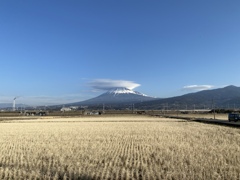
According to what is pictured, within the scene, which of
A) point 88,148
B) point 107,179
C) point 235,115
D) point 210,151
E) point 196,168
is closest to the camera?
point 107,179

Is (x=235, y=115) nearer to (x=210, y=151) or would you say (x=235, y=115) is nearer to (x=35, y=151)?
(x=210, y=151)

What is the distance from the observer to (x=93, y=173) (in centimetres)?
1173

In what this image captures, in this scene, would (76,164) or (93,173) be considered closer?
(93,173)

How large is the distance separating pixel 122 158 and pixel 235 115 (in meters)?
47.3

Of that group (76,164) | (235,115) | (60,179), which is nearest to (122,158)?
(76,164)

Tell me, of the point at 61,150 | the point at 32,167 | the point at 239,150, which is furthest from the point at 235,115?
the point at 32,167

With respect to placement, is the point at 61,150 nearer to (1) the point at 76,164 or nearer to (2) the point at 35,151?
(2) the point at 35,151

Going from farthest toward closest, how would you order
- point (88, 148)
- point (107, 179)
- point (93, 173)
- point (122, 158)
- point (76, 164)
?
1. point (88, 148)
2. point (122, 158)
3. point (76, 164)
4. point (93, 173)
5. point (107, 179)

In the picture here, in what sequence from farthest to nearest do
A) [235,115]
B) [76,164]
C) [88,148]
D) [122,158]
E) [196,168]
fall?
[235,115], [88,148], [122,158], [76,164], [196,168]

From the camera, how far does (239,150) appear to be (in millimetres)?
17891

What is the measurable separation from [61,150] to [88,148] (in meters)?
1.74

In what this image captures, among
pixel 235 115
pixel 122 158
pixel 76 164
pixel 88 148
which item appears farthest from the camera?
pixel 235 115

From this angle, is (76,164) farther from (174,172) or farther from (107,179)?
(174,172)

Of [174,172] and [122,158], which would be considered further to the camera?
[122,158]
